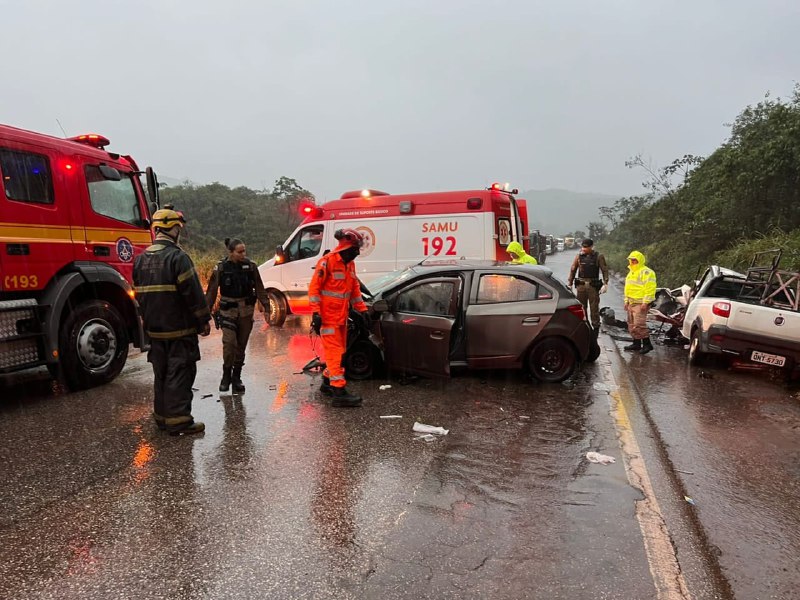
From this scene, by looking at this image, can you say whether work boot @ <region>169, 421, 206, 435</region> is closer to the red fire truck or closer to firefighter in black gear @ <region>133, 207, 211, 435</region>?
firefighter in black gear @ <region>133, 207, 211, 435</region>

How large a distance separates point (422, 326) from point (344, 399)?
117 centimetres

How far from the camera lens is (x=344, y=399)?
513 cm

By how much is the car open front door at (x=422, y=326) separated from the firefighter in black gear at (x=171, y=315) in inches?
81.4

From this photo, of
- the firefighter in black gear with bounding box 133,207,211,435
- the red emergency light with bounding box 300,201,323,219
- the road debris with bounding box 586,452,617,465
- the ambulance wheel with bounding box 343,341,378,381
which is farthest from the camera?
the red emergency light with bounding box 300,201,323,219

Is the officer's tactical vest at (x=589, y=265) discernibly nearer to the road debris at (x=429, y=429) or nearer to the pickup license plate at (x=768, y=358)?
the pickup license plate at (x=768, y=358)

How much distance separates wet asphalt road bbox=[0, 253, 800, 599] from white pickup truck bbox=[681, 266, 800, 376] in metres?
0.60

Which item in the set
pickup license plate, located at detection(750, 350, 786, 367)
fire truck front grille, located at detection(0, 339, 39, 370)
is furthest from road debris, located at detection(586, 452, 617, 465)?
fire truck front grille, located at detection(0, 339, 39, 370)

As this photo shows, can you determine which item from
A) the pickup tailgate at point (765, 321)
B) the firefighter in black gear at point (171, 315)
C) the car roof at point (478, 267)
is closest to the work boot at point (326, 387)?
the firefighter in black gear at point (171, 315)

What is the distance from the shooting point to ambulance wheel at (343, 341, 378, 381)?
608 cm

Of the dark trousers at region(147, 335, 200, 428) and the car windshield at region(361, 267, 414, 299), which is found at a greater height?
the car windshield at region(361, 267, 414, 299)

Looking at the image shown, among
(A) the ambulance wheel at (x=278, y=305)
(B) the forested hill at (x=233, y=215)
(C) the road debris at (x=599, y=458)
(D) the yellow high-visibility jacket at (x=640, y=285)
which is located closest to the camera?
(C) the road debris at (x=599, y=458)

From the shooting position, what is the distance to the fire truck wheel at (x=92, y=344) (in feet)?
18.1

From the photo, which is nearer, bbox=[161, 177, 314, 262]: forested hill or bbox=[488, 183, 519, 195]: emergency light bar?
bbox=[488, 183, 519, 195]: emergency light bar

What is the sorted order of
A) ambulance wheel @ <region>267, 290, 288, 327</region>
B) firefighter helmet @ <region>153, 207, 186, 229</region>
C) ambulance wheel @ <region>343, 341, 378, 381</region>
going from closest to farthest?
firefighter helmet @ <region>153, 207, 186, 229</region> → ambulance wheel @ <region>343, 341, 378, 381</region> → ambulance wheel @ <region>267, 290, 288, 327</region>
